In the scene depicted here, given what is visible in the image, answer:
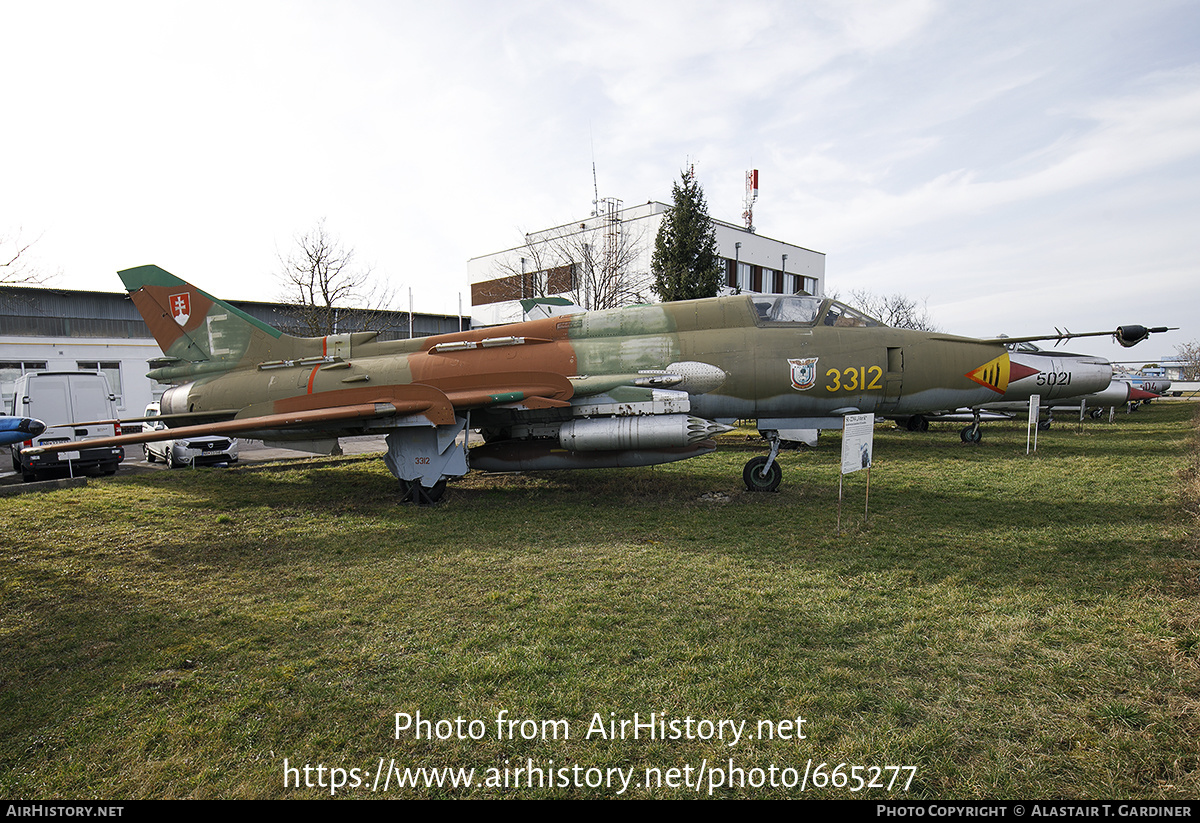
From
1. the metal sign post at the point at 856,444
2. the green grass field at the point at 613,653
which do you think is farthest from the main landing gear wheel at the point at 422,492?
the metal sign post at the point at 856,444

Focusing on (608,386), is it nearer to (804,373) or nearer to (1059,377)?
(804,373)

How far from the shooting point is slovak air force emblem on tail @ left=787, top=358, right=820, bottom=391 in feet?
28.5

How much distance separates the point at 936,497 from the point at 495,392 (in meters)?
7.20

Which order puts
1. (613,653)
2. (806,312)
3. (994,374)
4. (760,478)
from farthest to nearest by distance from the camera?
(760,478), (806,312), (994,374), (613,653)

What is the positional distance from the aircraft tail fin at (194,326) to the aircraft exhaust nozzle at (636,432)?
6.02 metres

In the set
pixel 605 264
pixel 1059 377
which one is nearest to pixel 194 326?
pixel 605 264

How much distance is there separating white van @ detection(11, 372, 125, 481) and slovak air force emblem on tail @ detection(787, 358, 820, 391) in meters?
13.6

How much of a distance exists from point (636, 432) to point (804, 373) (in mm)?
2755

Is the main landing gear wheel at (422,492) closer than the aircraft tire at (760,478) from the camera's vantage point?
Yes

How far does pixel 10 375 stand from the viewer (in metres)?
22.0

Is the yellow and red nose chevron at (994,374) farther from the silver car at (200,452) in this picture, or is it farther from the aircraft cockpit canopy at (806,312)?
the silver car at (200,452)

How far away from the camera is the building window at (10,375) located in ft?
53.9

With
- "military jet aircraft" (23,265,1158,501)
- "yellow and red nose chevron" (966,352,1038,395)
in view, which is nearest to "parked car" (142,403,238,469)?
"military jet aircraft" (23,265,1158,501)

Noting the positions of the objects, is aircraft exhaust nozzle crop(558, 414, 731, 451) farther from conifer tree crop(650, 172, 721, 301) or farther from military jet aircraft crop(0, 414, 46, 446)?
conifer tree crop(650, 172, 721, 301)
